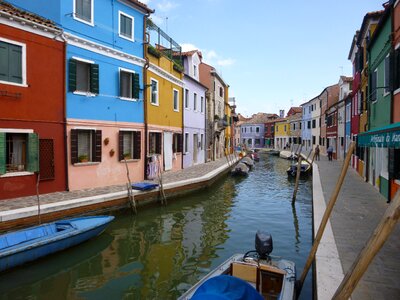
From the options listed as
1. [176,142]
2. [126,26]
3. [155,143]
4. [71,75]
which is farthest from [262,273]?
[176,142]

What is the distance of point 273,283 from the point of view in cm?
587

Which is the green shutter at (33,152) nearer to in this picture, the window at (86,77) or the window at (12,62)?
the window at (12,62)

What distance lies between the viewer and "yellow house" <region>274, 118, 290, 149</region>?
65244 millimetres

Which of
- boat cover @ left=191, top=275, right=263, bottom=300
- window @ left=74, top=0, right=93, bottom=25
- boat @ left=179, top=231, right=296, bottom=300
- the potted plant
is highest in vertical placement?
window @ left=74, top=0, right=93, bottom=25

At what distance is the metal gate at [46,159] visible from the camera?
1209 centimetres

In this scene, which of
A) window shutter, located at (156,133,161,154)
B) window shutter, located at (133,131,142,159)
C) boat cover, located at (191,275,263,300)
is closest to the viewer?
boat cover, located at (191,275,263,300)

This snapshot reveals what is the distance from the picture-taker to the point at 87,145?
14180 millimetres

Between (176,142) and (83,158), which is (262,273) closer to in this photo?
(83,158)

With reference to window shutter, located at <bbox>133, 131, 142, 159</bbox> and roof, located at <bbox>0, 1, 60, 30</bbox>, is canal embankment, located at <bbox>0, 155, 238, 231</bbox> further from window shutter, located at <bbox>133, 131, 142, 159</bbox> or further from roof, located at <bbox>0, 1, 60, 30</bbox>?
roof, located at <bbox>0, 1, 60, 30</bbox>

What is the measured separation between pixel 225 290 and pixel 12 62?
35.8 feet

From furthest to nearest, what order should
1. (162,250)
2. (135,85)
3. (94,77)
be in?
(135,85) < (94,77) < (162,250)

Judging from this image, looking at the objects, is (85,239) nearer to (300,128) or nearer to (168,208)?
(168,208)

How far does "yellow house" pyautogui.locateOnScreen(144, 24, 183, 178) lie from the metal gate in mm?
5090

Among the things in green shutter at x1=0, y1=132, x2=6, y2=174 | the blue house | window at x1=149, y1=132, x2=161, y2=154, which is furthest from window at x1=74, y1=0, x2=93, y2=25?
window at x1=149, y1=132, x2=161, y2=154
